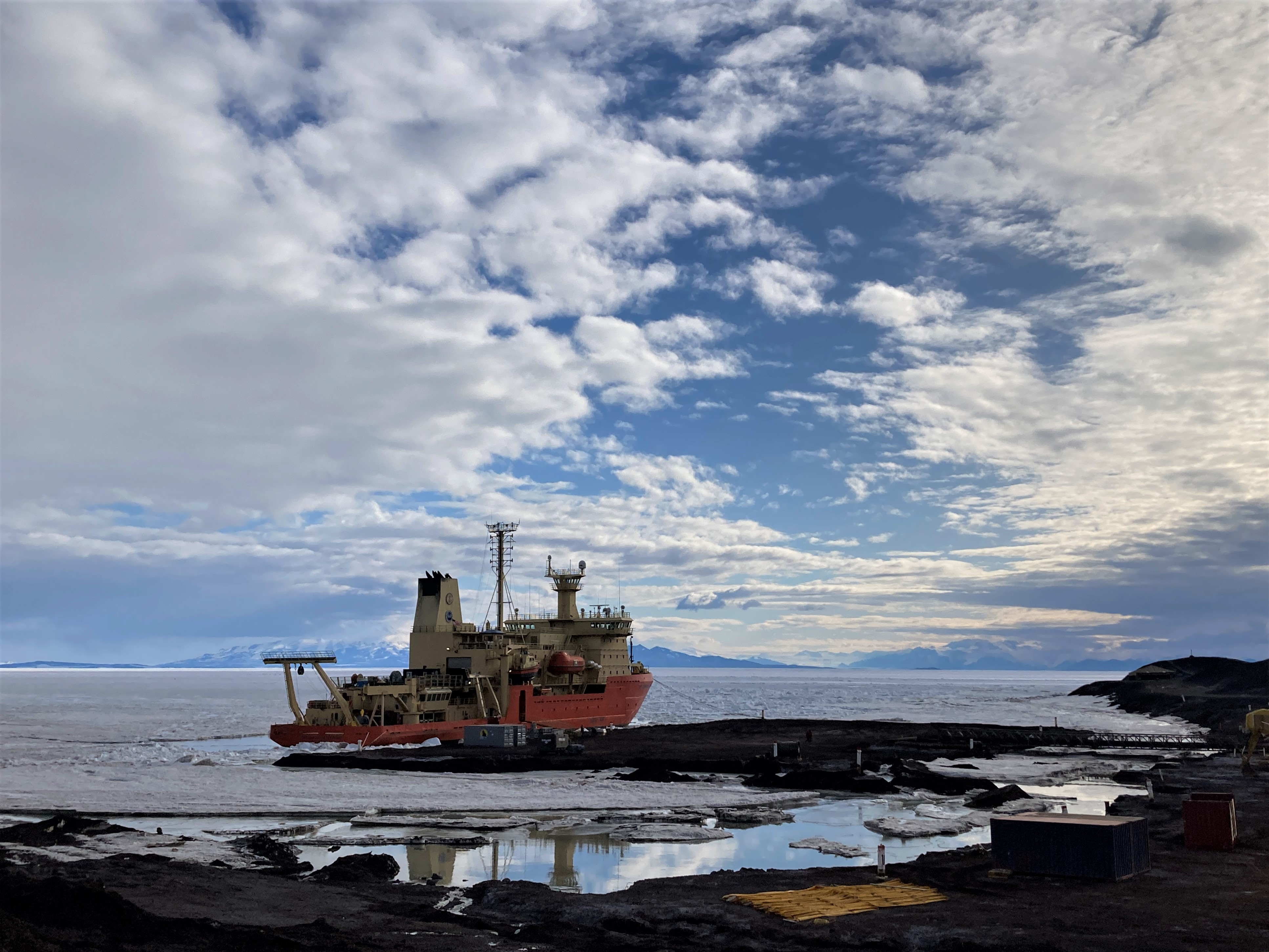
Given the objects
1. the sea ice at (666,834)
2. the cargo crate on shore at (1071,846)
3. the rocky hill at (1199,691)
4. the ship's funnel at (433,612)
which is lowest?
the rocky hill at (1199,691)

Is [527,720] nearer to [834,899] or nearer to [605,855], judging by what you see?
[605,855]

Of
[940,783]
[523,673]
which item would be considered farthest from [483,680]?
[940,783]

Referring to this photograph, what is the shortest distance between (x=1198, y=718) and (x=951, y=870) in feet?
259

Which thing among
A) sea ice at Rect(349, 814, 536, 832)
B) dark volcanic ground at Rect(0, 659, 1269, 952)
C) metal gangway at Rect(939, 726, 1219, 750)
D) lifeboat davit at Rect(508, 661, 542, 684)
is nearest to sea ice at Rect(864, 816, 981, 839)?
dark volcanic ground at Rect(0, 659, 1269, 952)

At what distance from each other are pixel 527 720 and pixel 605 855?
33.9 meters

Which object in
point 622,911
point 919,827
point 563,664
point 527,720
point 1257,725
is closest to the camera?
point 622,911

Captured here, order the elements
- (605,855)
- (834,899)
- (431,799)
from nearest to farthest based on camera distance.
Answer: (834,899) < (605,855) < (431,799)

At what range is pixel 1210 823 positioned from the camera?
21.0 m

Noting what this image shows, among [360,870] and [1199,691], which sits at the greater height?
[360,870]

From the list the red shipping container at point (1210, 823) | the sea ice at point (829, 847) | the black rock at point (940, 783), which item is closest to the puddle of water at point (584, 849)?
the sea ice at point (829, 847)

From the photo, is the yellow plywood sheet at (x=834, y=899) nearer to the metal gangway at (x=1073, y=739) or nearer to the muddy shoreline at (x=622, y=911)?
the muddy shoreline at (x=622, y=911)

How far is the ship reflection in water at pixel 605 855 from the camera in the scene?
65.7 feet

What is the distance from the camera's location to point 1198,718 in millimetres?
83438

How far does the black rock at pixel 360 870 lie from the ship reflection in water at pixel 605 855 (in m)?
0.44
